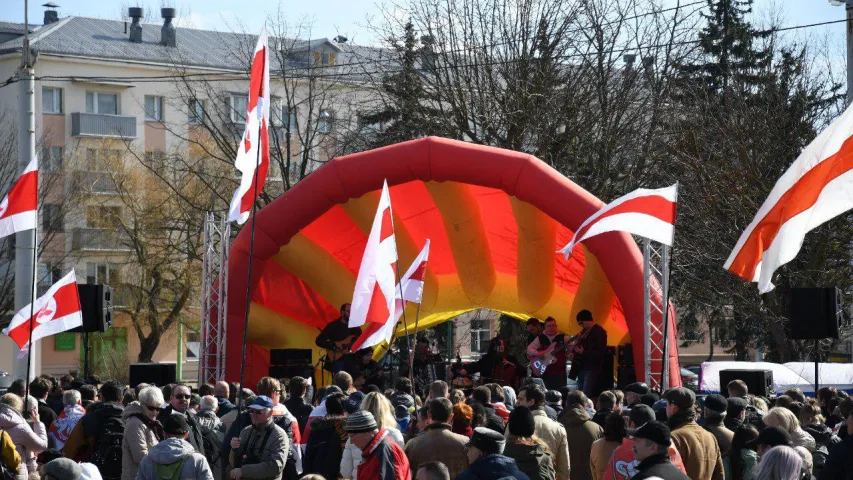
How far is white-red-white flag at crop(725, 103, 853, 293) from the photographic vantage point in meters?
7.80

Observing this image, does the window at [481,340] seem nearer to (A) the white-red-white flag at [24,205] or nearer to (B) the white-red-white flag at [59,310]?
(B) the white-red-white flag at [59,310]

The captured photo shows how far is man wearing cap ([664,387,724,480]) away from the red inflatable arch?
7.55m

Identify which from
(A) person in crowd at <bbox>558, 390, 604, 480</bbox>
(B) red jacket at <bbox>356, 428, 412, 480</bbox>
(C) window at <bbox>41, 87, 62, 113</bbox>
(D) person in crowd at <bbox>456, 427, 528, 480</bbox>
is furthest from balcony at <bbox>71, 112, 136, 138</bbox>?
(D) person in crowd at <bbox>456, 427, 528, 480</bbox>

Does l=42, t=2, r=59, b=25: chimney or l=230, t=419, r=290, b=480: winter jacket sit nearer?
l=230, t=419, r=290, b=480: winter jacket

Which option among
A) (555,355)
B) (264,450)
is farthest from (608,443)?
(555,355)

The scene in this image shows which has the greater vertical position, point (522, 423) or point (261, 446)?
point (522, 423)

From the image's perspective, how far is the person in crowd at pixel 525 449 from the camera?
7.79 metres

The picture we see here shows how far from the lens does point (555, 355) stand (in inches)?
735

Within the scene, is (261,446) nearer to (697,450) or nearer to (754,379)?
(697,450)

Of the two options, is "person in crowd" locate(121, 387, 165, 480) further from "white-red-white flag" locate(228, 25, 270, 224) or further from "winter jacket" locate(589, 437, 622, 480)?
"winter jacket" locate(589, 437, 622, 480)

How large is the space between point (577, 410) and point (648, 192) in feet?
10.4

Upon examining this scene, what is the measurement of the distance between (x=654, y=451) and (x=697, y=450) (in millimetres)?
1661

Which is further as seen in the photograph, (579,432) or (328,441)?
(579,432)

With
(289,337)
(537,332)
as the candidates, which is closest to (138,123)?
(289,337)
